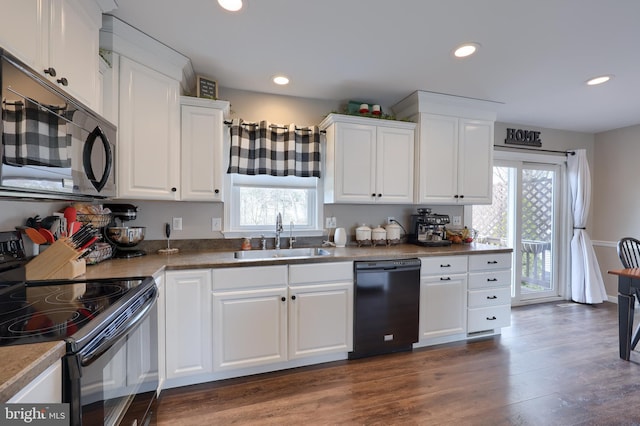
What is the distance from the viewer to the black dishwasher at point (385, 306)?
2.42 metres

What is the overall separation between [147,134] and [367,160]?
185 cm

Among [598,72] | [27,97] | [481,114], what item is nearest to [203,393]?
[27,97]

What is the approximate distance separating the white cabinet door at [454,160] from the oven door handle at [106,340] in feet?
8.48

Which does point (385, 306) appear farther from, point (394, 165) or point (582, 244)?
point (582, 244)

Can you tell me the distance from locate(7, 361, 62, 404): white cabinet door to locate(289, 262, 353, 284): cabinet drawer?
1.51 metres

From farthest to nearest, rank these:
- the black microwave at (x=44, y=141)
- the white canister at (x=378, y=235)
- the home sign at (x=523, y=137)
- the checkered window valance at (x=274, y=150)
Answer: the home sign at (x=523, y=137) → the white canister at (x=378, y=235) → the checkered window valance at (x=274, y=150) → the black microwave at (x=44, y=141)

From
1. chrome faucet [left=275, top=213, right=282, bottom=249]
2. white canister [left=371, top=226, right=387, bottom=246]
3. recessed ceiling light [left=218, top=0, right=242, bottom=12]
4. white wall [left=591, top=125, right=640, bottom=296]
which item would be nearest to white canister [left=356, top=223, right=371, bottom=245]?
white canister [left=371, top=226, right=387, bottom=246]

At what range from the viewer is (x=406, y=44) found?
6.80 feet

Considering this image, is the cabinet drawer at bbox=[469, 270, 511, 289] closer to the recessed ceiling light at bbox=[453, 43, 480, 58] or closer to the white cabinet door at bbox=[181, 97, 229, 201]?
the recessed ceiling light at bbox=[453, 43, 480, 58]

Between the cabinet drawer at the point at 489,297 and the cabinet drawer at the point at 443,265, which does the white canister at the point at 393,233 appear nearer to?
the cabinet drawer at the point at 443,265

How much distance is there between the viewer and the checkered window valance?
2.66m

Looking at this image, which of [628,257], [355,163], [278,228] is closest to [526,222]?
[628,257]

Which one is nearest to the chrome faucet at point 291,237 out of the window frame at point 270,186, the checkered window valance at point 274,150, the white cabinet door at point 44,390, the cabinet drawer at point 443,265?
the window frame at point 270,186

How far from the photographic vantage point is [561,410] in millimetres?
1863
